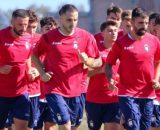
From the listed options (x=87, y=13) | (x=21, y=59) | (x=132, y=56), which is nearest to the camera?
(x=132, y=56)

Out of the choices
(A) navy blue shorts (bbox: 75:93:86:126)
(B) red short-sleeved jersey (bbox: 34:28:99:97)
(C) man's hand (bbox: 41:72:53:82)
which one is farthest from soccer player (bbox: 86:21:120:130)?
(C) man's hand (bbox: 41:72:53:82)

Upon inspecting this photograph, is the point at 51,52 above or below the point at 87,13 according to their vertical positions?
above

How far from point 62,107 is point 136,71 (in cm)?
126

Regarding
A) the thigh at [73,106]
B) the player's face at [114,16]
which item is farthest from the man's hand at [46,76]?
the player's face at [114,16]

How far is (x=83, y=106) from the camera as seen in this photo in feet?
37.2

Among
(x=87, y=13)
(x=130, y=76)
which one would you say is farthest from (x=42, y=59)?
(x=87, y=13)

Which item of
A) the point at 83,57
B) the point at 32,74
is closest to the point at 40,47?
the point at 32,74

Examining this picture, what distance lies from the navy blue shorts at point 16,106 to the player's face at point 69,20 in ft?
4.97

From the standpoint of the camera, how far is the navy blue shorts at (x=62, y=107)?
10.4 metres

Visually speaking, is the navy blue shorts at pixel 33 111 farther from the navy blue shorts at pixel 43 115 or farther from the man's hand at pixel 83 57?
the man's hand at pixel 83 57

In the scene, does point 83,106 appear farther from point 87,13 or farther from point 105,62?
point 87,13

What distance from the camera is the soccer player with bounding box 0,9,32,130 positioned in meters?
11.2

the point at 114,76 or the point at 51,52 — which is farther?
the point at 114,76

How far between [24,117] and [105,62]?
1.61 m
